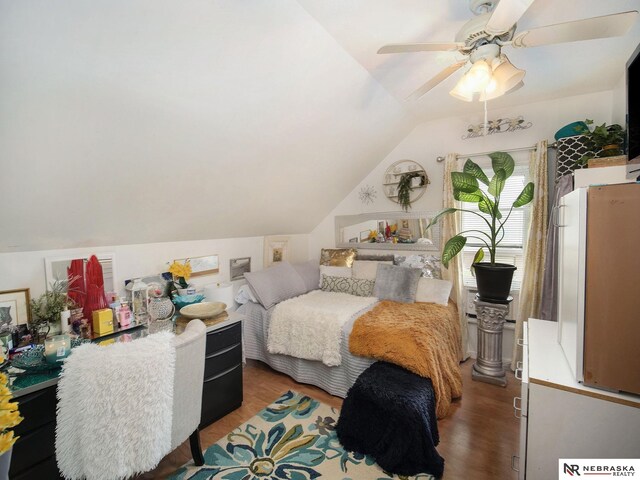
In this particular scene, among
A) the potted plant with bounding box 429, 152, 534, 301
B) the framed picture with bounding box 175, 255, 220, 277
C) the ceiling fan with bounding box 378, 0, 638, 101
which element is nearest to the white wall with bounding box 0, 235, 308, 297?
the framed picture with bounding box 175, 255, 220, 277

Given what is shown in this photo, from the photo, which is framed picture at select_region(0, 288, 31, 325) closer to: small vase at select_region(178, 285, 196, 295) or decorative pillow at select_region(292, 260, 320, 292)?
small vase at select_region(178, 285, 196, 295)

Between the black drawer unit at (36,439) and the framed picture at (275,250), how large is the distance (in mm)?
2351

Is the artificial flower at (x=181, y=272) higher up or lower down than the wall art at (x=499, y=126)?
lower down

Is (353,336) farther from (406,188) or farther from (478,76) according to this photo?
(406,188)

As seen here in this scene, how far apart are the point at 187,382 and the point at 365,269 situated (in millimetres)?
2276

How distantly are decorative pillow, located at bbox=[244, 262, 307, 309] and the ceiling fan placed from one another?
2.11 metres

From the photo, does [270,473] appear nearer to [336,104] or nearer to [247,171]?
[247,171]

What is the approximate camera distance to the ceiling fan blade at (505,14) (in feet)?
3.45

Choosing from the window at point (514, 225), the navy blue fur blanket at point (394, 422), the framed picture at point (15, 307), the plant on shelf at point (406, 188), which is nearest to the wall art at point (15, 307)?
the framed picture at point (15, 307)

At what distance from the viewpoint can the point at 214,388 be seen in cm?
211

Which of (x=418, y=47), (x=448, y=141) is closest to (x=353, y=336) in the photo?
(x=418, y=47)

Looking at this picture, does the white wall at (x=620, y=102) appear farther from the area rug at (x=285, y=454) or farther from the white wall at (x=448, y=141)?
the area rug at (x=285, y=454)

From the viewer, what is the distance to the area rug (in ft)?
5.61

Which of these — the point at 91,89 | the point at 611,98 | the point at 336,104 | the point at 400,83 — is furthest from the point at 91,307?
the point at 611,98
